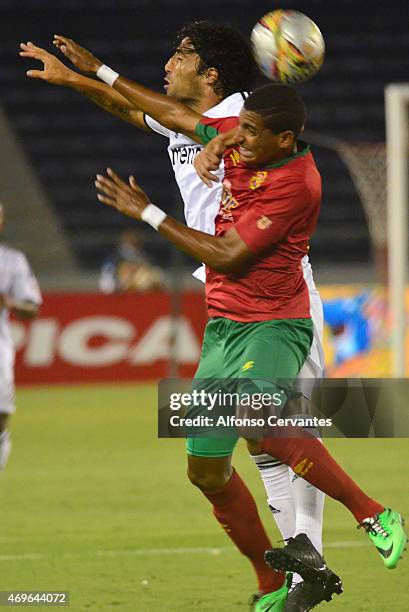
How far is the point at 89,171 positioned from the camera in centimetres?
2417

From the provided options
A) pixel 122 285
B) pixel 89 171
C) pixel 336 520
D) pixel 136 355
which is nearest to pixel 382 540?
pixel 336 520

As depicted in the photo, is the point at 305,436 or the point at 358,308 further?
the point at 358,308

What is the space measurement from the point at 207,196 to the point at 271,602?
1715 millimetres

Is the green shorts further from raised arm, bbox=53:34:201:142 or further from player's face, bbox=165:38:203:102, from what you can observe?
player's face, bbox=165:38:203:102

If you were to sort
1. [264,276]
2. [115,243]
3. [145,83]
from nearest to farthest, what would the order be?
[264,276] → [115,243] → [145,83]

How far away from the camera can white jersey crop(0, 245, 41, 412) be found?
865cm

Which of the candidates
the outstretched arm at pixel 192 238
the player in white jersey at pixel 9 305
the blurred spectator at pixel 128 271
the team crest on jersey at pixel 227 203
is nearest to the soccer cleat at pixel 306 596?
the outstretched arm at pixel 192 238

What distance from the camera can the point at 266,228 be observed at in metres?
4.72

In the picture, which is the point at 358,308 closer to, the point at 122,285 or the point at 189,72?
the point at 122,285

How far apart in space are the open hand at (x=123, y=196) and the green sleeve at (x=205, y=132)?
457 mm

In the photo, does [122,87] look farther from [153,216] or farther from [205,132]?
[153,216]

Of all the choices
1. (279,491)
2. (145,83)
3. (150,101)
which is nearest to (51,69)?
(150,101)

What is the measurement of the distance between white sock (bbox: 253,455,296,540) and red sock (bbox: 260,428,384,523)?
1.83ft

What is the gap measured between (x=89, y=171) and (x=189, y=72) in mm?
18966
